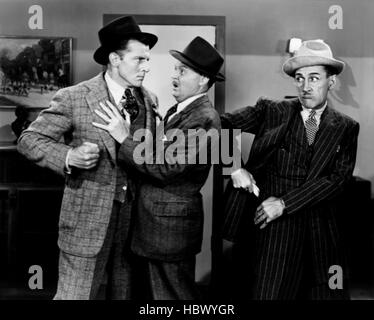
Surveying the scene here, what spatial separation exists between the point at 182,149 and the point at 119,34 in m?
0.36

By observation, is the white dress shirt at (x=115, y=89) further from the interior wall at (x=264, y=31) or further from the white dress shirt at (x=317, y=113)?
the white dress shirt at (x=317, y=113)

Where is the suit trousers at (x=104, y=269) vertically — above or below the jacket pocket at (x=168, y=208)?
below

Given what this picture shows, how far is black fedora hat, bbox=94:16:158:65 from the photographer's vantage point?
1305 millimetres

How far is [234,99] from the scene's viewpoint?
1.63 meters

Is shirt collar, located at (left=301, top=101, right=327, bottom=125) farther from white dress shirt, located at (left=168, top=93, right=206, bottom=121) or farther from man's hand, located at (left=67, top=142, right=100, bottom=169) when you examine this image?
man's hand, located at (left=67, top=142, right=100, bottom=169)

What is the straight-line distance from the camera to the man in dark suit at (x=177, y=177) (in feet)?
4.18

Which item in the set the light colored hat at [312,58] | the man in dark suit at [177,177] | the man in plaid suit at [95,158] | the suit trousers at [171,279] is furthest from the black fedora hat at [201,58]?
the suit trousers at [171,279]

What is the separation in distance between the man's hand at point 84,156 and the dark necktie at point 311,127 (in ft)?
1.95

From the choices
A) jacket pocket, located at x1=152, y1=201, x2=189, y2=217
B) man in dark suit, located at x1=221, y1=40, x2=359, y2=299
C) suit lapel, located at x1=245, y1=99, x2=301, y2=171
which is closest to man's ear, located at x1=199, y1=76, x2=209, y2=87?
man in dark suit, located at x1=221, y1=40, x2=359, y2=299

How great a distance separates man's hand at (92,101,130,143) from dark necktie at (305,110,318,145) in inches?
20.3

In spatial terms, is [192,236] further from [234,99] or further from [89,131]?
[234,99]

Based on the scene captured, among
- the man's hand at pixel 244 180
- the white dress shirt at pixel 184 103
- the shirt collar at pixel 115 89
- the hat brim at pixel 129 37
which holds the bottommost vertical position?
the man's hand at pixel 244 180

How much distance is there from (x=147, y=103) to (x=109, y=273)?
1.66 ft
